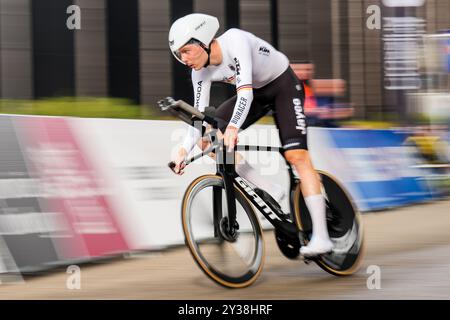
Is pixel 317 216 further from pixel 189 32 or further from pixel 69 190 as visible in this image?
pixel 69 190

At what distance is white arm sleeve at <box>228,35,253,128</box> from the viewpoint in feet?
19.5

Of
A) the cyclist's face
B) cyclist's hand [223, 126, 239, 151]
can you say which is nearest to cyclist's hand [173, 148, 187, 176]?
cyclist's hand [223, 126, 239, 151]

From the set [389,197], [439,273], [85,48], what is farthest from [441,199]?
[85,48]

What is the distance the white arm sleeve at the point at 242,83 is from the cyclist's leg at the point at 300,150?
50 cm

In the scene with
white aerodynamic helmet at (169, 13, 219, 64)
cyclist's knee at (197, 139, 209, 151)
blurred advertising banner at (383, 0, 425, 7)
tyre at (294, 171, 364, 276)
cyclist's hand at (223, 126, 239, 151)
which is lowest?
tyre at (294, 171, 364, 276)

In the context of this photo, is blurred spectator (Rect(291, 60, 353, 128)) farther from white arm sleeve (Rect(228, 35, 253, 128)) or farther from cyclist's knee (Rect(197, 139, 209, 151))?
white arm sleeve (Rect(228, 35, 253, 128))

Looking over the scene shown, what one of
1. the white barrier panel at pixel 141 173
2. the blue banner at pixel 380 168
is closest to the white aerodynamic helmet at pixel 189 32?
the white barrier panel at pixel 141 173

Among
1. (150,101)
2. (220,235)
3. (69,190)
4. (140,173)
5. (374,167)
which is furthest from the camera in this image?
(150,101)

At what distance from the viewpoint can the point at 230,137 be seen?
585 cm

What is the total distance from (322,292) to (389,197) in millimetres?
5990

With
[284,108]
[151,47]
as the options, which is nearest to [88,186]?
[284,108]

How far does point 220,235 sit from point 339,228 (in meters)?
1.13

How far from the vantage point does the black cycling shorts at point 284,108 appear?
640 centimetres

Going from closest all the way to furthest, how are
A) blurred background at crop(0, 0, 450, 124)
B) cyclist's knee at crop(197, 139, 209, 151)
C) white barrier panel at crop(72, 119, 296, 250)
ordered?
cyclist's knee at crop(197, 139, 209, 151)
white barrier panel at crop(72, 119, 296, 250)
blurred background at crop(0, 0, 450, 124)
